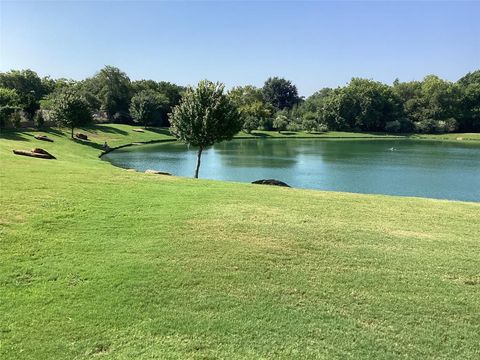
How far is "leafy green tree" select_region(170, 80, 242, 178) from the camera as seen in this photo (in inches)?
1194

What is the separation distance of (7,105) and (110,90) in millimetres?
37664

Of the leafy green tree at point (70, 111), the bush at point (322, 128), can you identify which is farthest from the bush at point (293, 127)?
the leafy green tree at point (70, 111)

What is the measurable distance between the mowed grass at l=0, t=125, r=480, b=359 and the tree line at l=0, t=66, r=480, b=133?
79.9m

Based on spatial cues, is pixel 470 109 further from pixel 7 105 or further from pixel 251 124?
pixel 7 105

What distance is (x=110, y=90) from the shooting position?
92500mm

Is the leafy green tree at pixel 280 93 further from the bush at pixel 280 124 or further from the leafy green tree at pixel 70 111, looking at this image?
the leafy green tree at pixel 70 111

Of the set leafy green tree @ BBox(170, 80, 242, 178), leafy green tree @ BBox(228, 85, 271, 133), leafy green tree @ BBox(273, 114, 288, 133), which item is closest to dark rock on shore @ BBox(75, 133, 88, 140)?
leafy green tree @ BBox(170, 80, 242, 178)

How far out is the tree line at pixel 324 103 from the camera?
9262 cm

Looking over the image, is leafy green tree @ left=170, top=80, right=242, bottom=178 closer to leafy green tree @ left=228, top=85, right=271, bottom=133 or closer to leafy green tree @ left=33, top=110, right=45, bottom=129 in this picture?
leafy green tree @ left=33, top=110, right=45, bottom=129

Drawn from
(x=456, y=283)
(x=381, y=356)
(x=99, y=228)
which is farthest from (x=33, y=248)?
(x=456, y=283)

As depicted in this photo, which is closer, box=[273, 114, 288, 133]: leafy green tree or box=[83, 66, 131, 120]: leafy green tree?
box=[83, 66, 131, 120]: leafy green tree

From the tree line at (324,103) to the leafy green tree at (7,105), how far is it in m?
26.4

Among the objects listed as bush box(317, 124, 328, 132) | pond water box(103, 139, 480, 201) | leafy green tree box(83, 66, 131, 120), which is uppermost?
leafy green tree box(83, 66, 131, 120)

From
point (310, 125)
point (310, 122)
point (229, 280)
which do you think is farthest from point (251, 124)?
point (229, 280)
